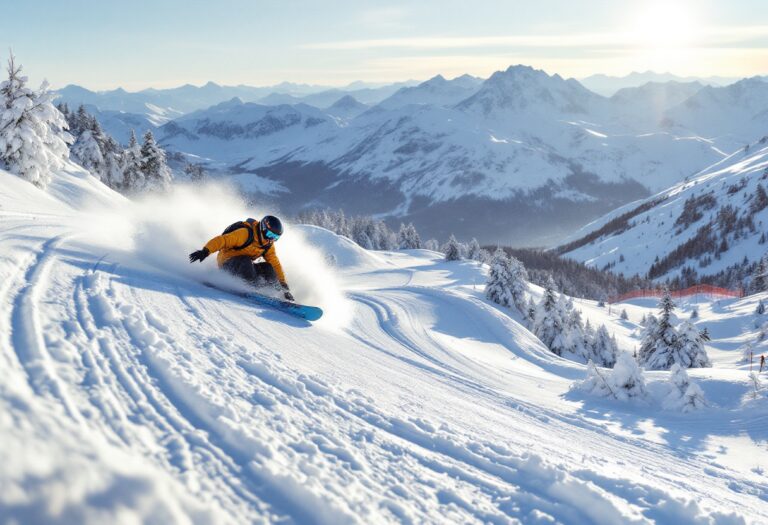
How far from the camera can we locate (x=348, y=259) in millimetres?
50594

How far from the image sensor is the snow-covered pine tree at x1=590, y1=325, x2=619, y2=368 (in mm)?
32688

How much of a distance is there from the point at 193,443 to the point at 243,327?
170 inches

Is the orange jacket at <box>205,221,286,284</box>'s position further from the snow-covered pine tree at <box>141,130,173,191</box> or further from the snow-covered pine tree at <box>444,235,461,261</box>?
the snow-covered pine tree at <box>444,235,461,261</box>

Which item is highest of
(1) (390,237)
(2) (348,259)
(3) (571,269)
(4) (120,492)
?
(3) (571,269)

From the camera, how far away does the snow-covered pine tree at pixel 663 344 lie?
22672 mm

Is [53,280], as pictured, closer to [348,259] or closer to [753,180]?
[348,259]

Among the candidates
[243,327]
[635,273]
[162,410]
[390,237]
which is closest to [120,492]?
[162,410]

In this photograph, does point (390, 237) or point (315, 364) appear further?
point (390, 237)

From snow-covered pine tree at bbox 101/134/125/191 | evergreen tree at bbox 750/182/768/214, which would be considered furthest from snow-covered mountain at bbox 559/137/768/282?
snow-covered pine tree at bbox 101/134/125/191

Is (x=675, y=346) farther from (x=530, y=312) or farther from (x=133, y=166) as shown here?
(x=133, y=166)

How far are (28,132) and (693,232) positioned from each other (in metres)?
155

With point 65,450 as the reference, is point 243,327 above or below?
above

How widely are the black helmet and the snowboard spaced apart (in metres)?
1.31

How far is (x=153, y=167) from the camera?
5559cm
